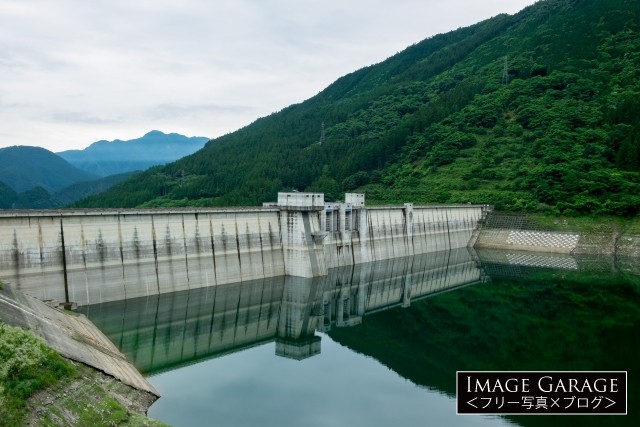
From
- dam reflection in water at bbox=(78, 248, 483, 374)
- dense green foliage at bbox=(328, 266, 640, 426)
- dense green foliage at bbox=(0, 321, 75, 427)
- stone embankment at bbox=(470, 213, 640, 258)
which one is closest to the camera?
dense green foliage at bbox=(0, 321, 75, 427)

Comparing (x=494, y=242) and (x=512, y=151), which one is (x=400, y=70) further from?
(x=494, y=242)

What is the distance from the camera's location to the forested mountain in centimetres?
7588

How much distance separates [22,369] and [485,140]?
3645 inches

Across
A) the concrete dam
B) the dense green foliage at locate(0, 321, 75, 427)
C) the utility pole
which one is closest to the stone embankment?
the concrete dam

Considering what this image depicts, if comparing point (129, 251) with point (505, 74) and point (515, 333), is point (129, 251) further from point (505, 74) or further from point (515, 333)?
point (505, 74)

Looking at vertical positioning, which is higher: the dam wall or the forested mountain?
the forested mountain

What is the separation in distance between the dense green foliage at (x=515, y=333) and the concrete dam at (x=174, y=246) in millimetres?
11179

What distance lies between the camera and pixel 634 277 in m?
51.3

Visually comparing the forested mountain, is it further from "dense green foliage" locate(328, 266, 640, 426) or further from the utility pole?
"dense green foliage" locate(328, 266, 640, 426)

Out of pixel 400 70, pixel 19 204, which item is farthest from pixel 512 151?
pixel 19 204

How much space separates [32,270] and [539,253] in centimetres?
5658

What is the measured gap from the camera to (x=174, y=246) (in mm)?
38500

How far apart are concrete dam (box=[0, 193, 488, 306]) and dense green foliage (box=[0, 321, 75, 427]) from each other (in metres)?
14.0

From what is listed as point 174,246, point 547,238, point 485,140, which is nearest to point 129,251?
point 174,246
